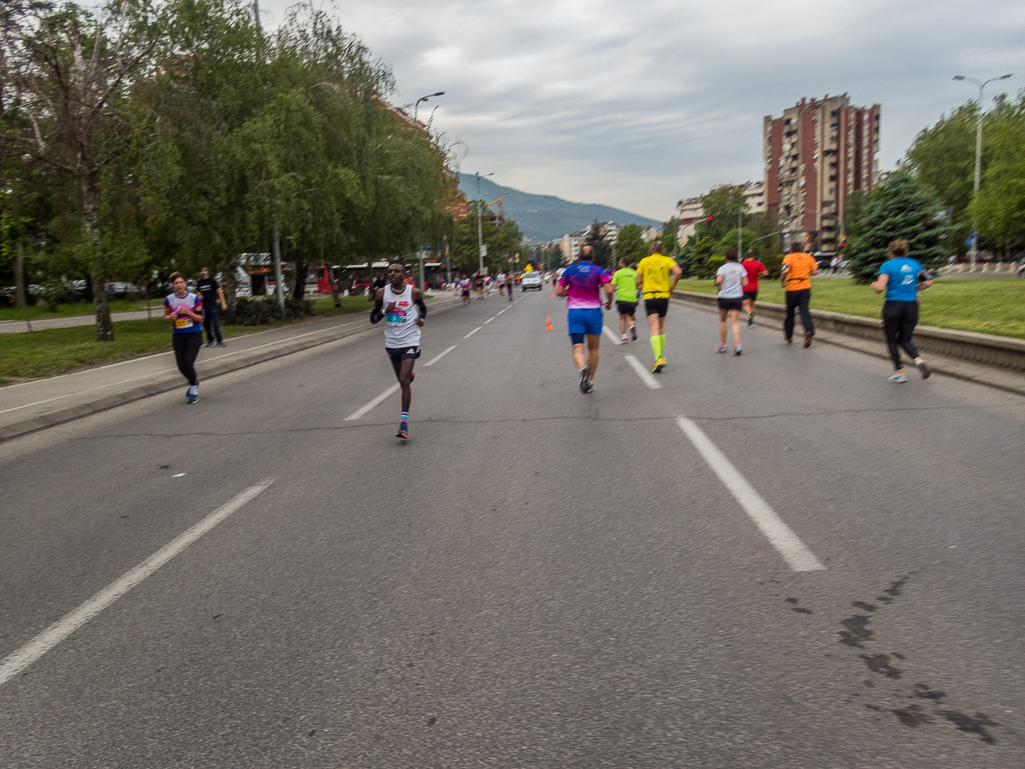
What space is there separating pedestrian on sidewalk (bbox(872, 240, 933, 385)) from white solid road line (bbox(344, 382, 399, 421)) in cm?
637

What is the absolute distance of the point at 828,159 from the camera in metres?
119

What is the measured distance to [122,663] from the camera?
351 centimetres

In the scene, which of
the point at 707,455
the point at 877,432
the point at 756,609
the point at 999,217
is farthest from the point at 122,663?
the point at 999,217

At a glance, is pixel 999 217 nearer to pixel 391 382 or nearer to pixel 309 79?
pixel 309 79

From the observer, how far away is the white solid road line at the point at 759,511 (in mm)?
4363

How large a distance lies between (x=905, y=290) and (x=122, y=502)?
8.96 meters

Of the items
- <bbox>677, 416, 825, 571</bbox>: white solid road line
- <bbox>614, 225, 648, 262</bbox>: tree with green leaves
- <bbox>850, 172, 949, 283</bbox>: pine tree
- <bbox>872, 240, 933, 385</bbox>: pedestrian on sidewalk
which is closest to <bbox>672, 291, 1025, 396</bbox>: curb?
<bbox>872, 240, 933, 385</bbox>: pedestrian on sidewalk

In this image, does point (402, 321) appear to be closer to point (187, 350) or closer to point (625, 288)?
point (187, 350)

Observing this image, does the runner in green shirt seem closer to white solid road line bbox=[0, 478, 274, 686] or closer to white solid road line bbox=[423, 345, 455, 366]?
white solid road line bbox=[423, 345, 455, 366]

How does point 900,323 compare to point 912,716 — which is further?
point 900,323

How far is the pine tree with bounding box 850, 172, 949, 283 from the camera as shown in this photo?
3353 cm

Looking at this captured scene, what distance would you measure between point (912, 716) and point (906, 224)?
35240 mm

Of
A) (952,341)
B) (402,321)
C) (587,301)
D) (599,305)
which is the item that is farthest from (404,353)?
(952,341)

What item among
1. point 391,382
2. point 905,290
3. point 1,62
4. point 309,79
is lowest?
point 391,382
